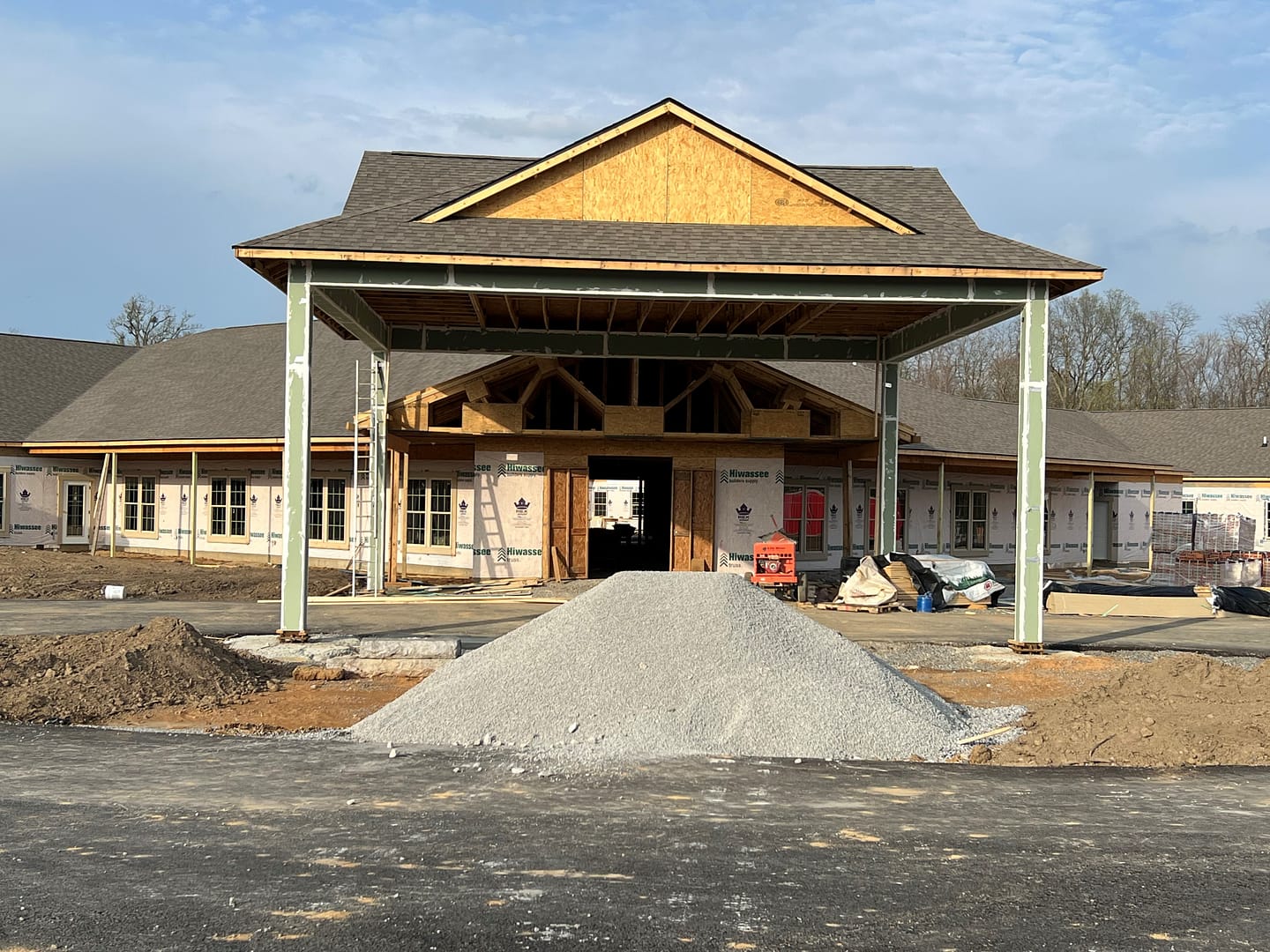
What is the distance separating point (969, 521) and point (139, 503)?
2389 centimetres

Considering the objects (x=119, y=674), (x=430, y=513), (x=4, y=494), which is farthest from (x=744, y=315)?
(x=4, y=494)

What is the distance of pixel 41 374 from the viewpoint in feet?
122

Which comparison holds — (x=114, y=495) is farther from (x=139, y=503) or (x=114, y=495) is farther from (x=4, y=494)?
(x=4, y=494)

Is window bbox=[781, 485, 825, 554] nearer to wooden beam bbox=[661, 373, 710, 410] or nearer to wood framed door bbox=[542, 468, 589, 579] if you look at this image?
wooden beam bbox=[661, 373, 710, 410]

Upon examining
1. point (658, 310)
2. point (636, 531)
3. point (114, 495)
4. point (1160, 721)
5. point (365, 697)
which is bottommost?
point (365, 697)

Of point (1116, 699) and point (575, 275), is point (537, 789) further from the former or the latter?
point (575, 275)

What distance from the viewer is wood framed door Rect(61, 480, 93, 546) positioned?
108ft

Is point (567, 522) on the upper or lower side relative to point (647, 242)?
lower

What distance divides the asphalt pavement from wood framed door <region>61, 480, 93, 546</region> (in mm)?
26239

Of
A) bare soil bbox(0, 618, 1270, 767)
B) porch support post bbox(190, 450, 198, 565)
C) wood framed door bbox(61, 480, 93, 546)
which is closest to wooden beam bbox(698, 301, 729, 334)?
bare soil bbox(0, 618, 1270, 767)

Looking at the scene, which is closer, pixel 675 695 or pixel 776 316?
pixel 675 695

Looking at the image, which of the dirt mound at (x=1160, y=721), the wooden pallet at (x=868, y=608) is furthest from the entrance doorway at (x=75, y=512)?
the dirt mound at (x=1160, y=721)

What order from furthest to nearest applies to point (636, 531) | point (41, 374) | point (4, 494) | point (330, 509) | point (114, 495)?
point (636, 531), point (41, 374), point (4, 494), point (114, 495), point (330, 509)

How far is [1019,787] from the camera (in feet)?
27.5
